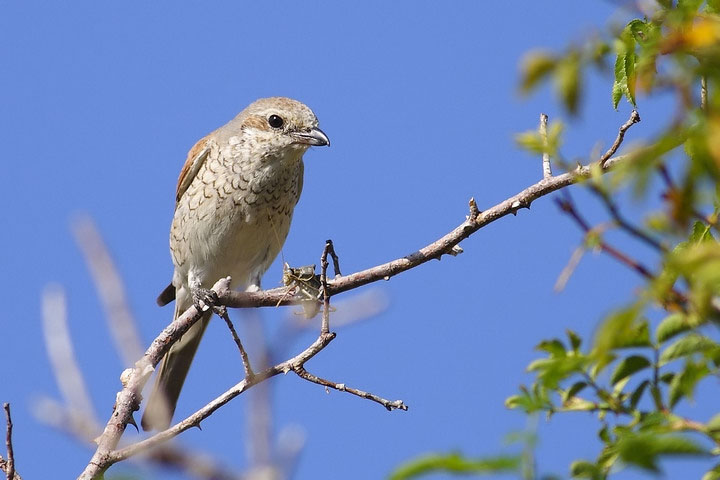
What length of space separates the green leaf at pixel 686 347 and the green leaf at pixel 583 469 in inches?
9.4

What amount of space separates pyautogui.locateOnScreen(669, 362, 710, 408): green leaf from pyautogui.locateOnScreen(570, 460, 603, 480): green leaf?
0.63 ft

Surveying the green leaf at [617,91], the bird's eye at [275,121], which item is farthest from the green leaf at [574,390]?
the bird's eye at [275,121]

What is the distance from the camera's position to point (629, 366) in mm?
1633

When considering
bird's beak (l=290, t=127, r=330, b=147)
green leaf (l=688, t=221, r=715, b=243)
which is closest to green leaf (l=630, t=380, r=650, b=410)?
green leaf (l=688, t=221, r=715, b=243)

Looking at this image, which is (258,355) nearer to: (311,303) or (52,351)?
(52,351)

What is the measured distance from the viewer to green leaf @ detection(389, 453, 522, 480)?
3.85 ft

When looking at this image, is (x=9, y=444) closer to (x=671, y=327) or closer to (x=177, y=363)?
(x=671, y=327)

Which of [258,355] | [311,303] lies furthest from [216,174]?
[258,355]

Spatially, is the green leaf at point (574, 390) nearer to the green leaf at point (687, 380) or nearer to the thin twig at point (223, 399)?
the green leaf at point (687, 380)

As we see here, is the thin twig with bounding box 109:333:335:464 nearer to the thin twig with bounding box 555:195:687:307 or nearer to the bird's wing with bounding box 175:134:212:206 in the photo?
the thin twig with bounding box 555:195:687:307

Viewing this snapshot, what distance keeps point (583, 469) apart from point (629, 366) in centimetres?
27

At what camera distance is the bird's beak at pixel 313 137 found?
5707 millimetres

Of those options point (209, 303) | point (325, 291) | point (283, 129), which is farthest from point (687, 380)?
point (283, 129)

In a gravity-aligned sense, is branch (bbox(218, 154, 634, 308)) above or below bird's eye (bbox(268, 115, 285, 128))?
below
